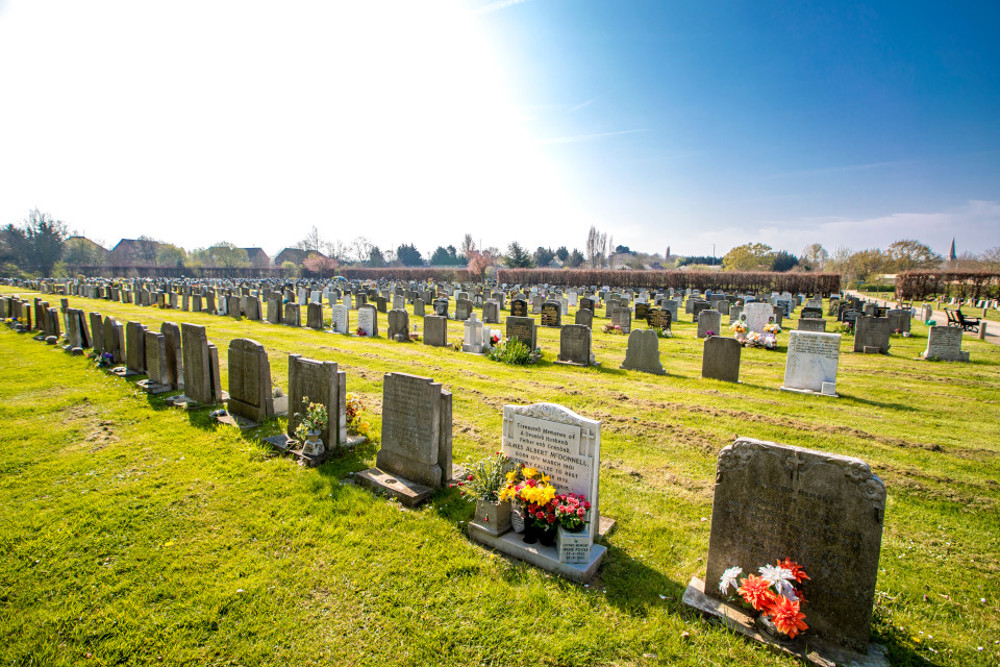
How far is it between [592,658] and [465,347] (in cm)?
1239

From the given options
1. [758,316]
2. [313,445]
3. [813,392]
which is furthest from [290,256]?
[813,392]

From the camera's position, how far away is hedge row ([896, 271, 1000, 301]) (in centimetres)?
3826

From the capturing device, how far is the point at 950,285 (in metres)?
39.9

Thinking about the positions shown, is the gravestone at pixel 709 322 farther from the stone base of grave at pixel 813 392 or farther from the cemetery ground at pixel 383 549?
the cemetery ground at pixel 383 549

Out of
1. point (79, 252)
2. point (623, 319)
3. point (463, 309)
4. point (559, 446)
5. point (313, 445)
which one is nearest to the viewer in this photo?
point (559, 446)

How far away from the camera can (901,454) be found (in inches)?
285

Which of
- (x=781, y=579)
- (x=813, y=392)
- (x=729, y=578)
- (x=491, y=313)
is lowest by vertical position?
(x=813, y=392)

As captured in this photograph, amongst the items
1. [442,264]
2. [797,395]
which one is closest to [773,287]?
[797,395]

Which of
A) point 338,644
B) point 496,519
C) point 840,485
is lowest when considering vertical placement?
point 338,644

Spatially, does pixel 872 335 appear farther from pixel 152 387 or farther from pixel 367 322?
pixel 152 387

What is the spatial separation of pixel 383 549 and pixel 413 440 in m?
1.47

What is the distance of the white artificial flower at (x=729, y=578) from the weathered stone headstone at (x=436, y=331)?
43.1 feet

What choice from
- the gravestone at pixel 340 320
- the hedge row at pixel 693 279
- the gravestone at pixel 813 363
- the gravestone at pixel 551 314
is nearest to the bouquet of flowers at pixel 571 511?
the gravestone at pixel 813 363

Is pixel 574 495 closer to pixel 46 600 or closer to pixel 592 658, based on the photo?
pixel 592 658
